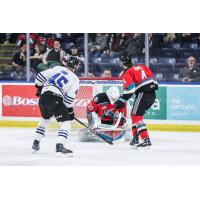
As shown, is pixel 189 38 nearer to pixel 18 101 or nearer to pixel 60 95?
pixel 18 101

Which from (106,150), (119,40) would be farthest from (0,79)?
(106,150)

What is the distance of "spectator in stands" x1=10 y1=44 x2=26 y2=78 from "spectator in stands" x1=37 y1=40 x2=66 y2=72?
0.98 ft

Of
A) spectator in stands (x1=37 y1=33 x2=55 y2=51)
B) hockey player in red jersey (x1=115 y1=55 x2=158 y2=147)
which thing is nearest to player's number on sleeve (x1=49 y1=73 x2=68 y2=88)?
hockey player in red jersey (x1=115 y1=55 x2=158 y2=147)

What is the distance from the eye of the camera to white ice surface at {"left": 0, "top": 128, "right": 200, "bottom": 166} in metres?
7.86

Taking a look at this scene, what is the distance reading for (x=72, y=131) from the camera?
1043cm

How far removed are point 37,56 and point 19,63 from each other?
0.31 metres

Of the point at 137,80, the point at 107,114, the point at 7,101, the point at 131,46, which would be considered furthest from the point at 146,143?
the point at 131,46

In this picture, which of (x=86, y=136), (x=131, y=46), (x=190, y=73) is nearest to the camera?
(x=86, y=136)

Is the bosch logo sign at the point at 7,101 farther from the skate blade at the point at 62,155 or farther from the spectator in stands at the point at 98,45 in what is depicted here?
the skate blade at the point at 62,155

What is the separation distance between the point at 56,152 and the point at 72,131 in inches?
90.0

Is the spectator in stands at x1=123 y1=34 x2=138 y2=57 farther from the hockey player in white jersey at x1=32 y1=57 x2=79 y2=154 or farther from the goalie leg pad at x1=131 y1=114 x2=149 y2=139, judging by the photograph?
the hockey player in white jersey at x1=32 y1=57 x2=79 y2=154

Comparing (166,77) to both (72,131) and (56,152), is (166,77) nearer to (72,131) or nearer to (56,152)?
(72,131)

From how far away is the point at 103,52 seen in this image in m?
12.3

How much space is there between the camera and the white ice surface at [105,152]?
7.86m
